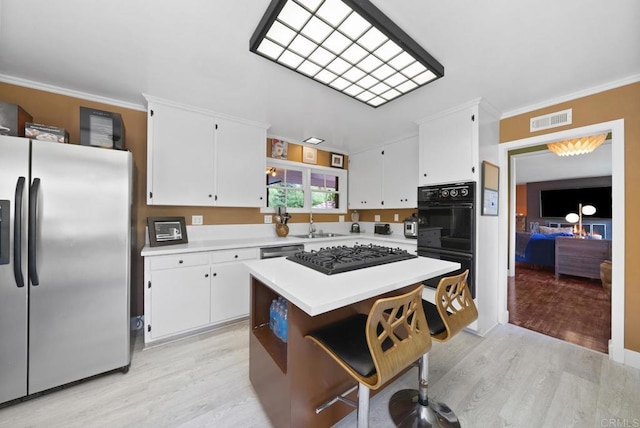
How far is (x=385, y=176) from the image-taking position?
3.66m

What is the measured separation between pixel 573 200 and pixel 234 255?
9.95 meters

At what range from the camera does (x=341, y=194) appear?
4289 millimetres

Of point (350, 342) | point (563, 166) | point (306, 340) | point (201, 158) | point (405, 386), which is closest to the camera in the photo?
point (350, 342)

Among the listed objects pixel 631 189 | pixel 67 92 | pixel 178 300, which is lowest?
pixel 178 300

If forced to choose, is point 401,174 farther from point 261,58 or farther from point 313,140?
point 261,58

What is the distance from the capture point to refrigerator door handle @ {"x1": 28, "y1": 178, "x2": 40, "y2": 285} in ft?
5.00

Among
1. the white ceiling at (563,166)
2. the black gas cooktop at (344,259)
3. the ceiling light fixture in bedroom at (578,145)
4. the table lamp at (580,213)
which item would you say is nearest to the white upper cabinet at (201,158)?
the black gas cooktop at (344,259)

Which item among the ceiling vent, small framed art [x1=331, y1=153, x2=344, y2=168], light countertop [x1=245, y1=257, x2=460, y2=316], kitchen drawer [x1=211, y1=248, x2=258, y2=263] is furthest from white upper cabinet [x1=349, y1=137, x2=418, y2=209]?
kitchen drawer [x1=211, y1=248, x2=258, y2=263]

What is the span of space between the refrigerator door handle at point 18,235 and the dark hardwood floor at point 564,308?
441 cm

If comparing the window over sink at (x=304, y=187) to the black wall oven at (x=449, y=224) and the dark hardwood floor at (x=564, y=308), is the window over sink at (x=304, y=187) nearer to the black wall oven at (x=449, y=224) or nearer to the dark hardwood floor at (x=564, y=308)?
the black wall oven at (x=449, y=224)

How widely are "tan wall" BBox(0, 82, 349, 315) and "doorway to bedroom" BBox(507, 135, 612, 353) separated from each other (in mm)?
3777

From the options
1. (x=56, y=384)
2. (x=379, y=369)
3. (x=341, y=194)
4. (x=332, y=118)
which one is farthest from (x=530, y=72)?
(x=56, y=384)

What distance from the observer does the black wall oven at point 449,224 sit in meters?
2.33

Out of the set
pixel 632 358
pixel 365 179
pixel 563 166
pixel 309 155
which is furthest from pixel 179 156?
pixel 563 166
